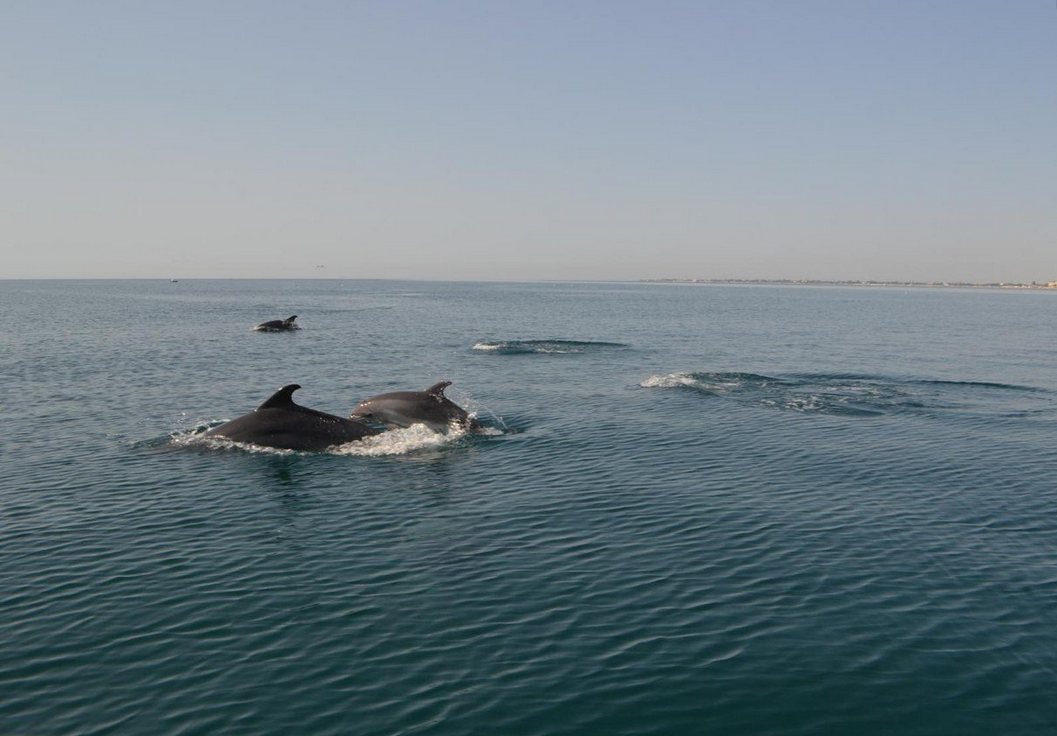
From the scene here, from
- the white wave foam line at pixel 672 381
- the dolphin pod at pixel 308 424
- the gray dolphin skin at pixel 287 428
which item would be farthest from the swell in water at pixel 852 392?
the gray dolphin skin at pixel 287 428

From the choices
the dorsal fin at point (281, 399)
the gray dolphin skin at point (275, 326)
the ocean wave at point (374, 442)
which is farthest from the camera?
the gray dolphin skin at point (275, 326)

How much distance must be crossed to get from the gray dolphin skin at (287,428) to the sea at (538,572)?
689mm

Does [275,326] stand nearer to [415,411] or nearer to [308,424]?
[415,411]

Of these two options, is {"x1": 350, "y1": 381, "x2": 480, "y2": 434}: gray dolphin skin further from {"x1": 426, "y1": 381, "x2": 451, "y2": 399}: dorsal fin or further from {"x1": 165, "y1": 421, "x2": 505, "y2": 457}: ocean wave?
{"x1": 165, "y1": 421, "x2": 505, "y2": 457}: ocean wave

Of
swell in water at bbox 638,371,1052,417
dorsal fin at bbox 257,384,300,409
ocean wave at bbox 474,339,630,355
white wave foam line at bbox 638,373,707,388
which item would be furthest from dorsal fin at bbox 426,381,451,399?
ocean wave at bbox 474,339,630,355

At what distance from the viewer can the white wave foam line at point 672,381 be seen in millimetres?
46500

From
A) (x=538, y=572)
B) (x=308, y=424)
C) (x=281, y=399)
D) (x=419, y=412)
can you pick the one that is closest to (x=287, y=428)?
(x=308, y=424)

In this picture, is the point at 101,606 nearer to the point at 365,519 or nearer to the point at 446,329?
the point at 365,519

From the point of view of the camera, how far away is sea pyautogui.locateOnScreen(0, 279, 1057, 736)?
39.5ft

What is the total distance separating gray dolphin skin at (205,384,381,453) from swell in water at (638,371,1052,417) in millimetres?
21395

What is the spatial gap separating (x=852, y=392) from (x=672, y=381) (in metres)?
9.75

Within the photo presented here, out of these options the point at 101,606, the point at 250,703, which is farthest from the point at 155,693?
the point at 101,606

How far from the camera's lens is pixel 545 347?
70.3 m

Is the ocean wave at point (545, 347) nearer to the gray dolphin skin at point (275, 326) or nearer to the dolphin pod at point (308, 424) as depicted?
the gray dolphin skin at point (275, 326)
